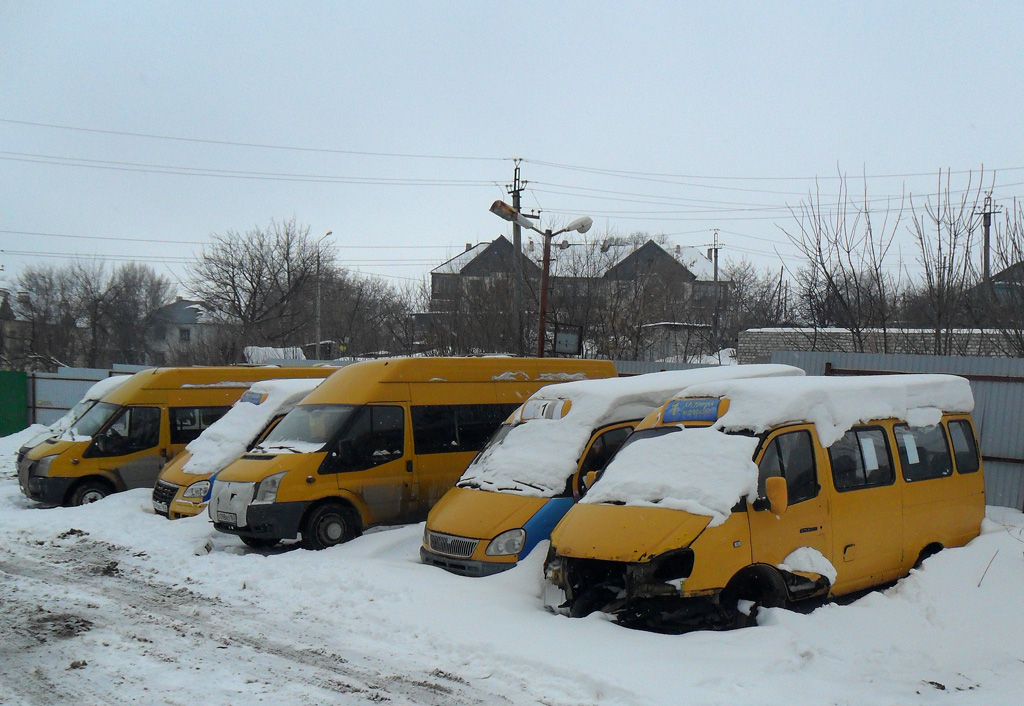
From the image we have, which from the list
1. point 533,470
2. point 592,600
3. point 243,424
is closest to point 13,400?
point 243,424

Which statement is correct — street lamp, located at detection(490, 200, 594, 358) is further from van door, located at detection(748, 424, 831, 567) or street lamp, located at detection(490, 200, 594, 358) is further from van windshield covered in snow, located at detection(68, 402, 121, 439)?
van door, located at detection(748, 424, 831, 567)

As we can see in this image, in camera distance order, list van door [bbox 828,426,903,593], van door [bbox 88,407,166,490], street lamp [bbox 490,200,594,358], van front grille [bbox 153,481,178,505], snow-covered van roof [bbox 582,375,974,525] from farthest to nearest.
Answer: street lamp [bbox 490,200,594,358] < van door [bbox 88,407,166,490] < van front grille [bbox 153,481,178,505] < van door [bbox 828,426,903,593] < snow-covered van roof [bbox 582,375,974,525]

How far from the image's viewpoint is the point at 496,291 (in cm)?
2830

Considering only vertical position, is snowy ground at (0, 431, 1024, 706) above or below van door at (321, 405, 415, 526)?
below

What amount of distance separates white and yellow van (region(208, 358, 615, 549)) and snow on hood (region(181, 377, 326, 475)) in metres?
1.62

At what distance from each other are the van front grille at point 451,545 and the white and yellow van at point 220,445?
193 inches

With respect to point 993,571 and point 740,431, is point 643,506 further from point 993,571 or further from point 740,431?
point 993,571

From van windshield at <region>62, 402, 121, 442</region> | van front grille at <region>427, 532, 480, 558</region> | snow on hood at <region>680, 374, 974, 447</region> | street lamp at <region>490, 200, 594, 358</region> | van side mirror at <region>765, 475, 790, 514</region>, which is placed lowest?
van front grille at <region>427, 532, 480, 558</region>

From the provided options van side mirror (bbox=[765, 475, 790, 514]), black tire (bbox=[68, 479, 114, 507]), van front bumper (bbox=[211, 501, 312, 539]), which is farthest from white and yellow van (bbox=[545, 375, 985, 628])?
black tire (bbox=[68, 479, 114, 507])

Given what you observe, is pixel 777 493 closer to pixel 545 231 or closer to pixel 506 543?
pixel 506 543

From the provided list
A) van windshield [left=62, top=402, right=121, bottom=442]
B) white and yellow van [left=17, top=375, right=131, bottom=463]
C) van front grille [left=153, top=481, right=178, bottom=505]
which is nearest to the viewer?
van front grille [left=153, top=481, right=178, bottom=505]

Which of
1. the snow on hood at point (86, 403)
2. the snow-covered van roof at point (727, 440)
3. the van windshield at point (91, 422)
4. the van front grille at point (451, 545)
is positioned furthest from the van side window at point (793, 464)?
the snow on hood at point (86, 403)

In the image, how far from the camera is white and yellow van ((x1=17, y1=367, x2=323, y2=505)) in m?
14.1

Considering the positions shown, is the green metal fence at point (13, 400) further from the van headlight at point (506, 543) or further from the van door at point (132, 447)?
the van headlight at point (506, 543)
